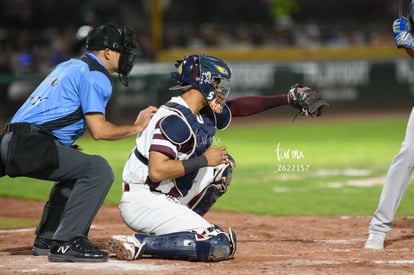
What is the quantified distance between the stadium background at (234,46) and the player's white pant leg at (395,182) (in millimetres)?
11995

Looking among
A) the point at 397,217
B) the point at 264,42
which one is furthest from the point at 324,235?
the point at 264,42

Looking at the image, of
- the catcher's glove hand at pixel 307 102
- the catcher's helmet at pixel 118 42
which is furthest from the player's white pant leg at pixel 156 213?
the catcher's glove hand at pixel 307 102

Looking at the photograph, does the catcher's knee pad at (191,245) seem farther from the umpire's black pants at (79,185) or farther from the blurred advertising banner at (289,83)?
the blurred advertising banner at (289,83)

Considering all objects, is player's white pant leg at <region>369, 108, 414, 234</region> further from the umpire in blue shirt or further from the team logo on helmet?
the umpire in blue shirt

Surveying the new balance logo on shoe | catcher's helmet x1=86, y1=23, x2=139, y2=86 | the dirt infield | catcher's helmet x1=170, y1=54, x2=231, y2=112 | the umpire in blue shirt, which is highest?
catcher's helmet x1=86, y1=23, x2=139, y2=86

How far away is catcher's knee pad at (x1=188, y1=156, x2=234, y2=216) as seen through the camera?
609 centimetres

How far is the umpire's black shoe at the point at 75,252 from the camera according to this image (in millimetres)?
5801

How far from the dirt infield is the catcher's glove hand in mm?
1026

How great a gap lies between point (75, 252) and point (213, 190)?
1065mm

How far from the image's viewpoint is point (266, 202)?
31.6 ft

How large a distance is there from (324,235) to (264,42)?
15.4m

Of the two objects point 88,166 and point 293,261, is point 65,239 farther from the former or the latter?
point 293,261

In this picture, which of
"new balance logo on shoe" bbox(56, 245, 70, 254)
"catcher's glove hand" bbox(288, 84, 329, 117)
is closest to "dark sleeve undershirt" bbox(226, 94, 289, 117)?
"catcher's glove hand" bbox(288, 84, 329, 117)

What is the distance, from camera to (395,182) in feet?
20.7
